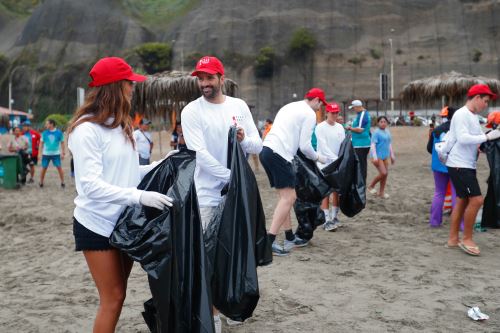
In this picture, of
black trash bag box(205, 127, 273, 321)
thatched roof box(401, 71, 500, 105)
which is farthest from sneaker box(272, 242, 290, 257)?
thatched roof box(401, 71, 500, 105)

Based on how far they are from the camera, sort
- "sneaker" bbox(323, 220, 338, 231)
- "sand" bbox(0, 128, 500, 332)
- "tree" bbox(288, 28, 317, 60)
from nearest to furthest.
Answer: "sand" bbox(0, 128, 500, 332) < "sneaker" bbox(323, 220, 338, 231) < "tree" bbox(288, 28, 317, 60)

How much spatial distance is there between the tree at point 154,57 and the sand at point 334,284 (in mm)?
Result: 50447

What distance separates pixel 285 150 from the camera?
5184 millimetres

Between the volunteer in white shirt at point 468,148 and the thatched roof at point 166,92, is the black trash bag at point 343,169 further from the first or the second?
the thatched roof at point 166,92

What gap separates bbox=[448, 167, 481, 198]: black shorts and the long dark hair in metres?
3.79

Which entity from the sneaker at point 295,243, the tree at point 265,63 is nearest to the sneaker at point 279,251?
the sneaker at point 295,243

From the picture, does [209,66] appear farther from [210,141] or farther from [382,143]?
[382,143]

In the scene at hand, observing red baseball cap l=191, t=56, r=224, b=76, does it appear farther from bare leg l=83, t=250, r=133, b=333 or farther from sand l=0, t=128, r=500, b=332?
sand l=0, t=128, r=500, b=332

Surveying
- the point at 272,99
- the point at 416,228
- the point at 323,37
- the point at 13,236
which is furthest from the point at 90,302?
the point at 323,37

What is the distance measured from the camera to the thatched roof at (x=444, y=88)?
1839 centimetres

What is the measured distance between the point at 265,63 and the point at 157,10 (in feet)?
72.3

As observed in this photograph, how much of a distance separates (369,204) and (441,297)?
4741mm

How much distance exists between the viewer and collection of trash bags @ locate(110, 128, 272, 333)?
8.03ft

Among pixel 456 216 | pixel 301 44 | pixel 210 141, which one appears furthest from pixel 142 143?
pixel 301 44
